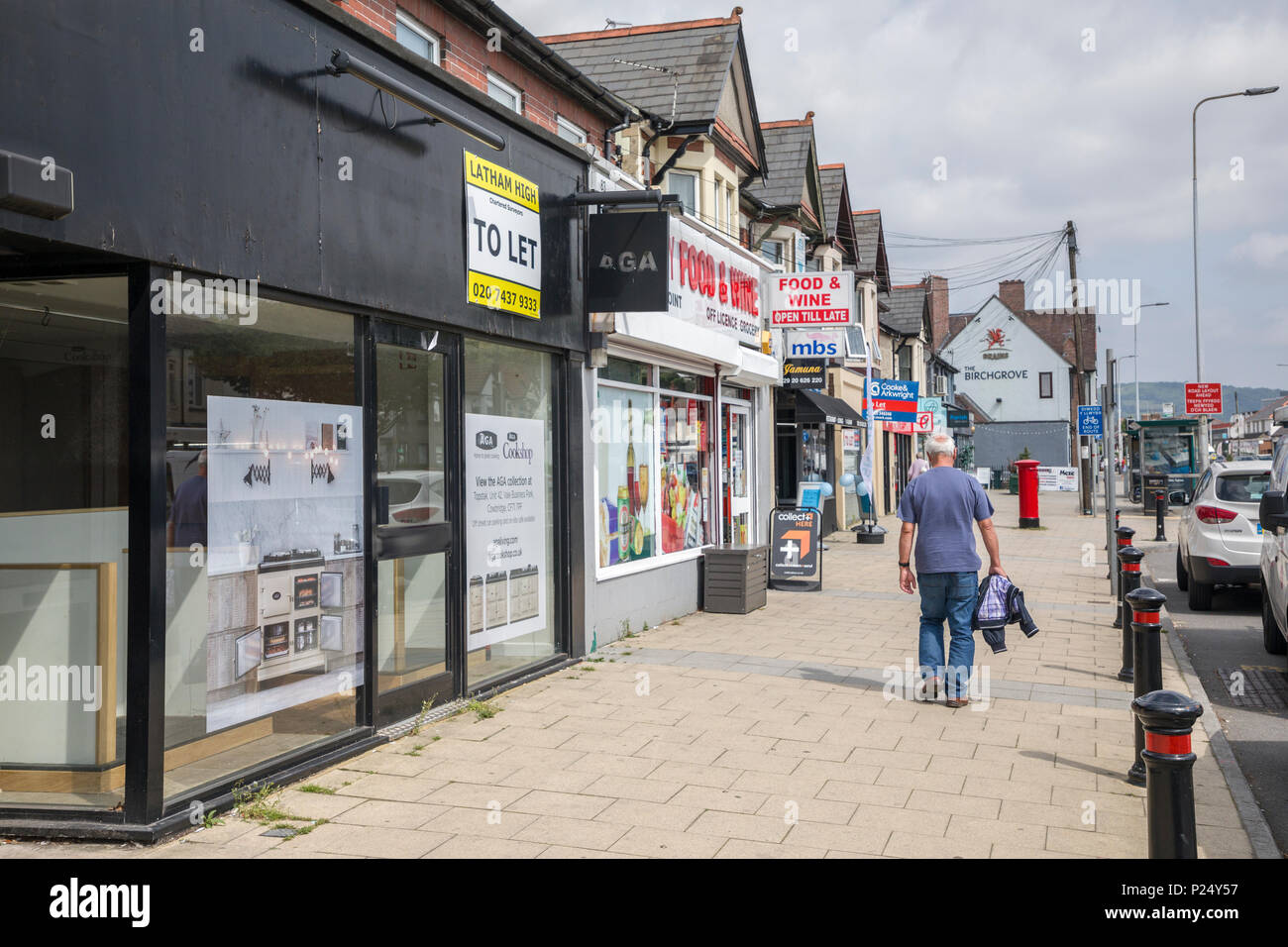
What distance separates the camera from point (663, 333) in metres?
10.8

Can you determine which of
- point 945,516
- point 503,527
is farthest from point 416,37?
point 945,516

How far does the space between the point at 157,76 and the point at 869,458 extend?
82.8ft

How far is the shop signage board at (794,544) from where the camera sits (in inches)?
552

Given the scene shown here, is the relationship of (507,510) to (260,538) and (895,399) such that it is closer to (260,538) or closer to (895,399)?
(260,538)

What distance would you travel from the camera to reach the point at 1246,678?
353 inches

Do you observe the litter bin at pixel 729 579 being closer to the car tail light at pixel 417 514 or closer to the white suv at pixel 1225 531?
the white suv at pixel 1225 531

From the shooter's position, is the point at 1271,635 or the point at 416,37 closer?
the point at 416,37

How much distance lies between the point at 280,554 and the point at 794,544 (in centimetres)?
922

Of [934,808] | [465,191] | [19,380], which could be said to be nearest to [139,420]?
[19,380]

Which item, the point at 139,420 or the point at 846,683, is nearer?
the point at 139,420

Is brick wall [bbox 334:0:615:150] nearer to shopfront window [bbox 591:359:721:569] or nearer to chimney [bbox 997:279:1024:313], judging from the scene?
shopfront window [bbox 591:359:721:569]
